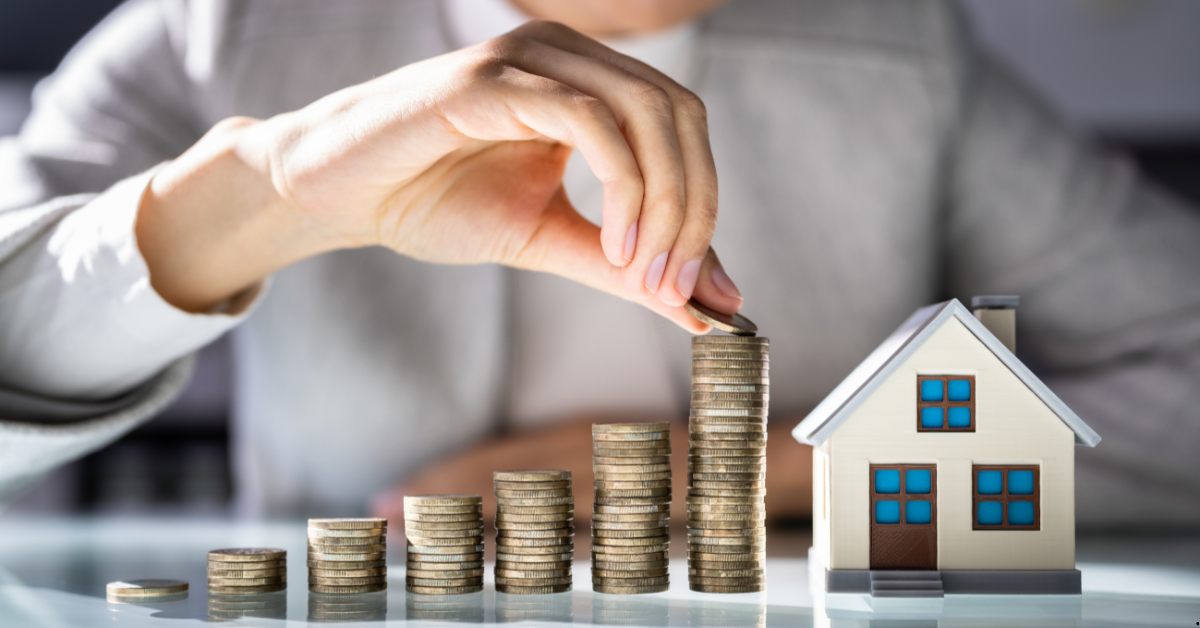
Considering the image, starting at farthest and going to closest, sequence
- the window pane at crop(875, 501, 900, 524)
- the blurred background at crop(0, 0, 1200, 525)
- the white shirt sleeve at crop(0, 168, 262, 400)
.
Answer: the blurred background at crop(0, 0, 1200, 525) < the white shirt sleeve at crop(0, 168, 262, 400) < the window pane at crop(875, 501, 900, 524)

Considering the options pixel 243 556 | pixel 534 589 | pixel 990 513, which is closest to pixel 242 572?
pixel 243 556

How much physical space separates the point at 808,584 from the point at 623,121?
55 cm

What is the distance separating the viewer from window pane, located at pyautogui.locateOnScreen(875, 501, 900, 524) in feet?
3.24

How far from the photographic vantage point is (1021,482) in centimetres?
100

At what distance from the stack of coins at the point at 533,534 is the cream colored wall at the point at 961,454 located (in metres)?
0.28

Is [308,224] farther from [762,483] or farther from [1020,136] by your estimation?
[1020,136]

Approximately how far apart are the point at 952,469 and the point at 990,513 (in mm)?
59

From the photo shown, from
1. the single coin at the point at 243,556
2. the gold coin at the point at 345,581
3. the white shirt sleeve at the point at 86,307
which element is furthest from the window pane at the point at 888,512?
the white shirt sleeve at the point at 86,307

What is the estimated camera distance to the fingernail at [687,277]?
0.97m

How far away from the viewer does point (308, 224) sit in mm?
1211

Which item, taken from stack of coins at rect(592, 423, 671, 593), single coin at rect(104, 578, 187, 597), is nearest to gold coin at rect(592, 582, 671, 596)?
stack of coins at rect(592, 423, 671, 593)

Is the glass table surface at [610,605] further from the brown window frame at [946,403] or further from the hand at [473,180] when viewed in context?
the hand at [473,180]

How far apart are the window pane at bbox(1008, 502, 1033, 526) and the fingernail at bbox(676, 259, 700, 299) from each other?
1.32 feet

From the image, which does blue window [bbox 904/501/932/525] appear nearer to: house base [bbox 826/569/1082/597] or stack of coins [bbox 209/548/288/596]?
house base [bbox 826/569/1082/597]
